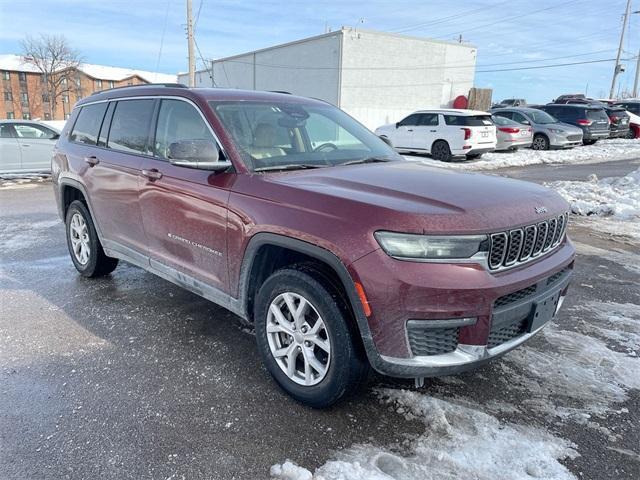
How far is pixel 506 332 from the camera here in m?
2.64

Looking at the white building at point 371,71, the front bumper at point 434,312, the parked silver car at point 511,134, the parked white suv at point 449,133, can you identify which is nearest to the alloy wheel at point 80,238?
the front bumper at point 434,312

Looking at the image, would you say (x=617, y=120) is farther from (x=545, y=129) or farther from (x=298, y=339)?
(x=298, y=339)

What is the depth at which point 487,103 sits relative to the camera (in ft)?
99.0

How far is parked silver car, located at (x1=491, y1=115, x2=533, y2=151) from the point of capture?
59.1 feet

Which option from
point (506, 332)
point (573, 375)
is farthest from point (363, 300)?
point (573, 375)

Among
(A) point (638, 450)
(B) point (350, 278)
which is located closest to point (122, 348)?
(B) point (350, 278)

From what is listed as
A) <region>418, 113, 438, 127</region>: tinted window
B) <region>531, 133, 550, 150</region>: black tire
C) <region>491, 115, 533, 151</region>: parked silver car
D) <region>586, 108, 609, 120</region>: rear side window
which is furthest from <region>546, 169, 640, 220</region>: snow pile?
<region>586, 108, 609, 120</region>: rear side window

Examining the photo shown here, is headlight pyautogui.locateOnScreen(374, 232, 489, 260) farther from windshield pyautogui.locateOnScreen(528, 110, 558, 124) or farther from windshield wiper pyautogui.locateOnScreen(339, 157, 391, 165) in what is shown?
windshield pyautogui.locateOnScreen(528, 110, 558, 124)

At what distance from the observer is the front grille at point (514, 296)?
2.51 meters

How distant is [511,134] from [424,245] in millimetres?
17331

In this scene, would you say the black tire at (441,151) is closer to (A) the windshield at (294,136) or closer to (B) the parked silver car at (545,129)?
(B) the parked silver car at (545,129)

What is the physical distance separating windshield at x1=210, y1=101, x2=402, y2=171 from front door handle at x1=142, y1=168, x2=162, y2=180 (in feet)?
2.24

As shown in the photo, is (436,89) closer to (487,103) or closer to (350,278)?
(487,103)

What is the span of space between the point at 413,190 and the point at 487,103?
1190 inches
